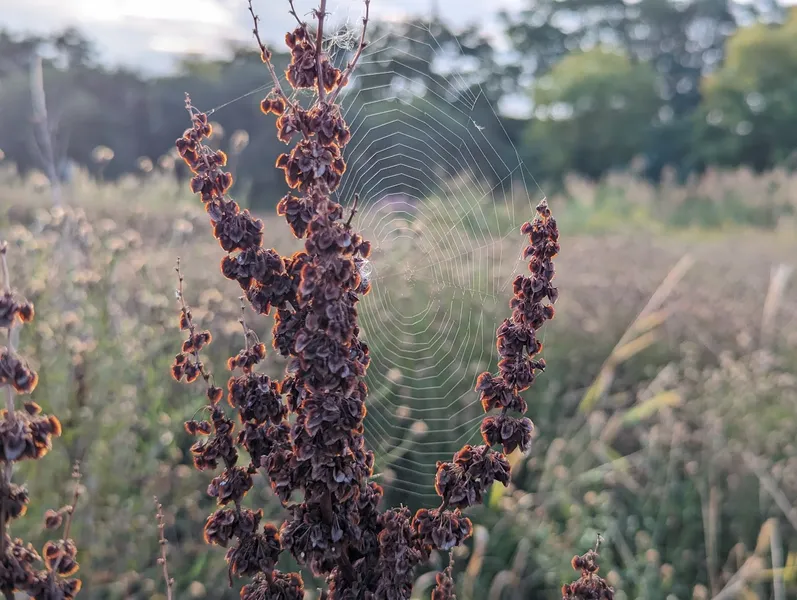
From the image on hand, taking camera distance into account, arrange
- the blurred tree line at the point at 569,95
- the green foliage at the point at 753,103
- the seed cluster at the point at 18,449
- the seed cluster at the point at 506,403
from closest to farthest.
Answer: the seed cluster at the point at 18,449, the seed cluster at the point at 506,403, the blurred tree line at the point at 569,95, the green foliage at the point at 753,103

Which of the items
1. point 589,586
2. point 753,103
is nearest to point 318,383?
point 589,586

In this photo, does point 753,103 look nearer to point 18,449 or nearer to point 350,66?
point 350,66

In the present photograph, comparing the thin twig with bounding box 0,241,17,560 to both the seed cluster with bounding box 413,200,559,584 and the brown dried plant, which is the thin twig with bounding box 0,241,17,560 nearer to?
the brown dried plant

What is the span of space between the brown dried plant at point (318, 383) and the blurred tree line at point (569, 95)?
35.3 feet

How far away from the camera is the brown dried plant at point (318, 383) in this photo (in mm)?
1059

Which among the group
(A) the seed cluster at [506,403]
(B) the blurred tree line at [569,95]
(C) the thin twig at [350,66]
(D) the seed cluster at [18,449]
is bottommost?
(D) the seed cluster at [18,449]

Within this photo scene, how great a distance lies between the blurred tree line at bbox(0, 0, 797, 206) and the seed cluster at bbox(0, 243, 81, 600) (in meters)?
10.9

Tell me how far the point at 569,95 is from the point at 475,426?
119 ft

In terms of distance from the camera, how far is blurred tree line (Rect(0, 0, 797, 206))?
2417 centimetres

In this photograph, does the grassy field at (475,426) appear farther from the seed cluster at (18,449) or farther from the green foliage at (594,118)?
the green foliage at (594,118)

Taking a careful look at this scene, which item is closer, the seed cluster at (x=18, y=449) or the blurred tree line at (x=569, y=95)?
the seed cluster at (x=18, y=449)

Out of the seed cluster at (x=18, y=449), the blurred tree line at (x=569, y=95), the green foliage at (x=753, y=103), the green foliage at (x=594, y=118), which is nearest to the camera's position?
the seed cluster at (x=18, y=449)

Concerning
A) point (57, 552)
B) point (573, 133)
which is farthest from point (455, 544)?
point (573, 133)

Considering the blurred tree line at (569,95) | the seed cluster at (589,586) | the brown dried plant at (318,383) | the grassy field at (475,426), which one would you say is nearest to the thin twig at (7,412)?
the brown dried plant at (318,383)
